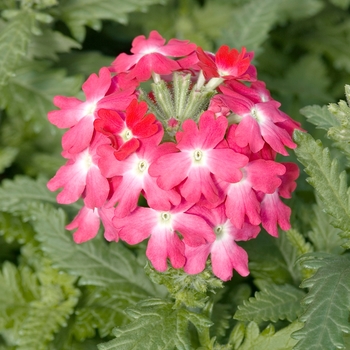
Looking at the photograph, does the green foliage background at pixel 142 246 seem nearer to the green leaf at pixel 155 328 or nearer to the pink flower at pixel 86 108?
the green leaf at pixel 155 328

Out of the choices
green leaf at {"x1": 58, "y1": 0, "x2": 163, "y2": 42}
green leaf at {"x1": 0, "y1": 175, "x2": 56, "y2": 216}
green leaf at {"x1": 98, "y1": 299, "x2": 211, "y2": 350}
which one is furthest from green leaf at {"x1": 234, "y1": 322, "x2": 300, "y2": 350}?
green leaf at {"x1": 58, "y1": 0, "x2": 163, "y2": 42}

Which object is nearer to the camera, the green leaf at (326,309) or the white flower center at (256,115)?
the green leaf at (326,309)

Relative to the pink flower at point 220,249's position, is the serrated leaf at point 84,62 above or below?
below

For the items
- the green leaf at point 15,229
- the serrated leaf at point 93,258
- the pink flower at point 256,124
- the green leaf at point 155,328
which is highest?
the pink flower at point 256,124

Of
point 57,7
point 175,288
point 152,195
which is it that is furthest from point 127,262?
point 57,7

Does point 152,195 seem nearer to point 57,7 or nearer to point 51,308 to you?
point 51,308

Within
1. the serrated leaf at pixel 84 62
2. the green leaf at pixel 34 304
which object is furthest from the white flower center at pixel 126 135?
the serrated leaf at pixel 84 62
